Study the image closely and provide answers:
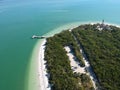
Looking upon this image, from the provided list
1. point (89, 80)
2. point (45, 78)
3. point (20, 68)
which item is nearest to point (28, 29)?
point (20, 68)

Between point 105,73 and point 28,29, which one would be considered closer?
point 105,73

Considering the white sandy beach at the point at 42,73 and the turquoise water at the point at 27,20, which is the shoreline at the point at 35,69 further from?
the turquoise water at the point at 27,20

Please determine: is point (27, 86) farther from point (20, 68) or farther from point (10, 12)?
point (10, 12)

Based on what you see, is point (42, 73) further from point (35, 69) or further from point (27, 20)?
point (27, 20)

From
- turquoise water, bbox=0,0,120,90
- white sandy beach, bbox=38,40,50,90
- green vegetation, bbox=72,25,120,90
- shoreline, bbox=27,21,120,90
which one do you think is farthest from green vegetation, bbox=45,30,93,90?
turquoise water, bbox=0,0,120,90

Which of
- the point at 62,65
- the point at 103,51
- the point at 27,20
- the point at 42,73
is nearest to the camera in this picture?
the point at 42,73

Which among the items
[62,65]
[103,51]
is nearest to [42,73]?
[62,65]
